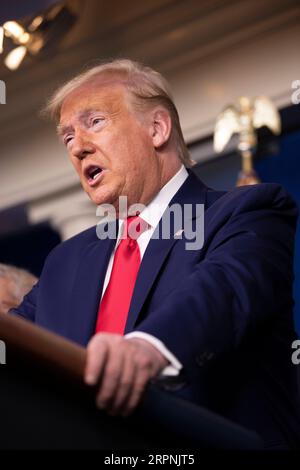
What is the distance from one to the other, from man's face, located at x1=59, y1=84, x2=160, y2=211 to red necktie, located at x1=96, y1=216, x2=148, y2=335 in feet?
0.27

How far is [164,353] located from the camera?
1104 millimetres

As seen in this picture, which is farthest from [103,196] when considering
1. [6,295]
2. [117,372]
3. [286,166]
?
[286,166]

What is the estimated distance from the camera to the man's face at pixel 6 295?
2.57 meters

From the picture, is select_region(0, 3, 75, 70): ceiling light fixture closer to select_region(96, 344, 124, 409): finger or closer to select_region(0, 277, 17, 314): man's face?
select_region(0, 277, 17, 314): man's face

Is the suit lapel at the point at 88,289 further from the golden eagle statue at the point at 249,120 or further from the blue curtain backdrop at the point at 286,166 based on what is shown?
the blue curtain backdrop at the point at 286,166

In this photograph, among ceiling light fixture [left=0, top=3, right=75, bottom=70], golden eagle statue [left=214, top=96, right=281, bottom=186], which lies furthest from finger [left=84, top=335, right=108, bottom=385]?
ceiling light fixture [left=0, top=3, right=75, bottom=70]

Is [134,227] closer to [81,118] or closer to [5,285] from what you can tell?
[81,118]

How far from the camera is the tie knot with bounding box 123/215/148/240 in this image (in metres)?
1.70

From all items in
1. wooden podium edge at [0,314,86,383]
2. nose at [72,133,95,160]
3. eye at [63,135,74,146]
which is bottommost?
wooden podium edge at [0,314,86,383]

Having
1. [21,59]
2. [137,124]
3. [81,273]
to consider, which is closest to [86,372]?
[81,273]

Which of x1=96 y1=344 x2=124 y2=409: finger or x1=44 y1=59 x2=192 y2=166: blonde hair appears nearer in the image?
x1=96 y1=344 x2=124 y2=409: finger

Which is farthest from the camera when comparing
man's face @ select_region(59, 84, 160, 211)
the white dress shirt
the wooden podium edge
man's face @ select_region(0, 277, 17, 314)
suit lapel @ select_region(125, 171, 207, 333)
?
man's face @ select_region(0, 277, 17, 314)

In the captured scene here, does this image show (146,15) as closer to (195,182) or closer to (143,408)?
(195,182)

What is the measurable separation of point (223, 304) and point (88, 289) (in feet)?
1.33
